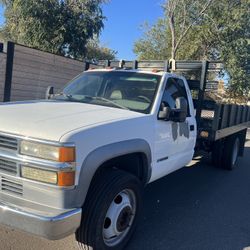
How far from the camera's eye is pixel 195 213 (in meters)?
5.24

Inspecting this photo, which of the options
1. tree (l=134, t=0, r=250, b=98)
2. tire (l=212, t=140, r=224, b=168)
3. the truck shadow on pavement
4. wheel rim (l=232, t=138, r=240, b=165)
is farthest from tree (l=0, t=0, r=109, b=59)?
the truck shadow on pavement

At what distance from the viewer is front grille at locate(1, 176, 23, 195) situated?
307 cm

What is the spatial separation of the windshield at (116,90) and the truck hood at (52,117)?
27 cm

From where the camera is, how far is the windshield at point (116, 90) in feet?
14.7

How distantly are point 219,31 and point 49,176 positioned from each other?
20.9 metres

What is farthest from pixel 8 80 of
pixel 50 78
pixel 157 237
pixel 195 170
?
pixel 157 237

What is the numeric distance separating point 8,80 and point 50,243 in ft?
26.2

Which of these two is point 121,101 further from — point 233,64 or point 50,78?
point 233,64

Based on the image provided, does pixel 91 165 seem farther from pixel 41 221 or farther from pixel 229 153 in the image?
pixel 229 153

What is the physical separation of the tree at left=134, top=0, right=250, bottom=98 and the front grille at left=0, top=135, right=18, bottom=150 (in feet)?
63.1

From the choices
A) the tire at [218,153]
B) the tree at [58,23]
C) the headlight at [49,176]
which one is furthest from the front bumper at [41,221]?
the tree at [58,23]

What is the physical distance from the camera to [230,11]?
21766mm

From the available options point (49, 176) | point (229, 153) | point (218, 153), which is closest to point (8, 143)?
point (49, 176)

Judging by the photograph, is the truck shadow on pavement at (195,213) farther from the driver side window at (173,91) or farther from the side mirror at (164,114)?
the driver side window at (173,91)
